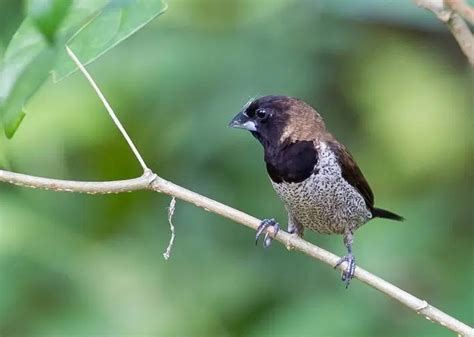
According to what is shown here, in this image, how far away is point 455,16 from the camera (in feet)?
5.91

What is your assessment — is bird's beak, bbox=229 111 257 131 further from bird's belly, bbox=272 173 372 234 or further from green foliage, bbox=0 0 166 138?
green foliage, bbox=0 0 166 138

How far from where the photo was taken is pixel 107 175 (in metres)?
4.77

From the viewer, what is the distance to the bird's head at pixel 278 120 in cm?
340

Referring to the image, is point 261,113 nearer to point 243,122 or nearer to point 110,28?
point 243,122

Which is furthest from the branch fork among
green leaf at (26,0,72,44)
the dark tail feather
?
the dark tail feather

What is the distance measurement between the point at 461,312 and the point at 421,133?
1469 millimetres

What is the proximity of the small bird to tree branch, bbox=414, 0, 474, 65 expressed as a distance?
158 centimetres

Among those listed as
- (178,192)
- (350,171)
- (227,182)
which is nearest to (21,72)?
(178,192)

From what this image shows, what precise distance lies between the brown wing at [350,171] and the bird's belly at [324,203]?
0.03m

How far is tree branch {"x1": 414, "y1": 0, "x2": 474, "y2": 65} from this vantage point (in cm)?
173

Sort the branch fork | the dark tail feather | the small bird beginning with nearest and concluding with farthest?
the branch fork < the small bird < the dark tail feather

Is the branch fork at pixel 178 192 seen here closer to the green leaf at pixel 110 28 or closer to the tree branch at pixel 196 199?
the tree branch at pixel 196 199

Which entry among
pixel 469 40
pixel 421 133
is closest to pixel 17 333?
pixel 421 133

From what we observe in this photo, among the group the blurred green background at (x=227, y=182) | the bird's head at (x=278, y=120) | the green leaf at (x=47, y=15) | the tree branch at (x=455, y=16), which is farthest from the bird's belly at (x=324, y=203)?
the green leaf at (x=47, y=15)
